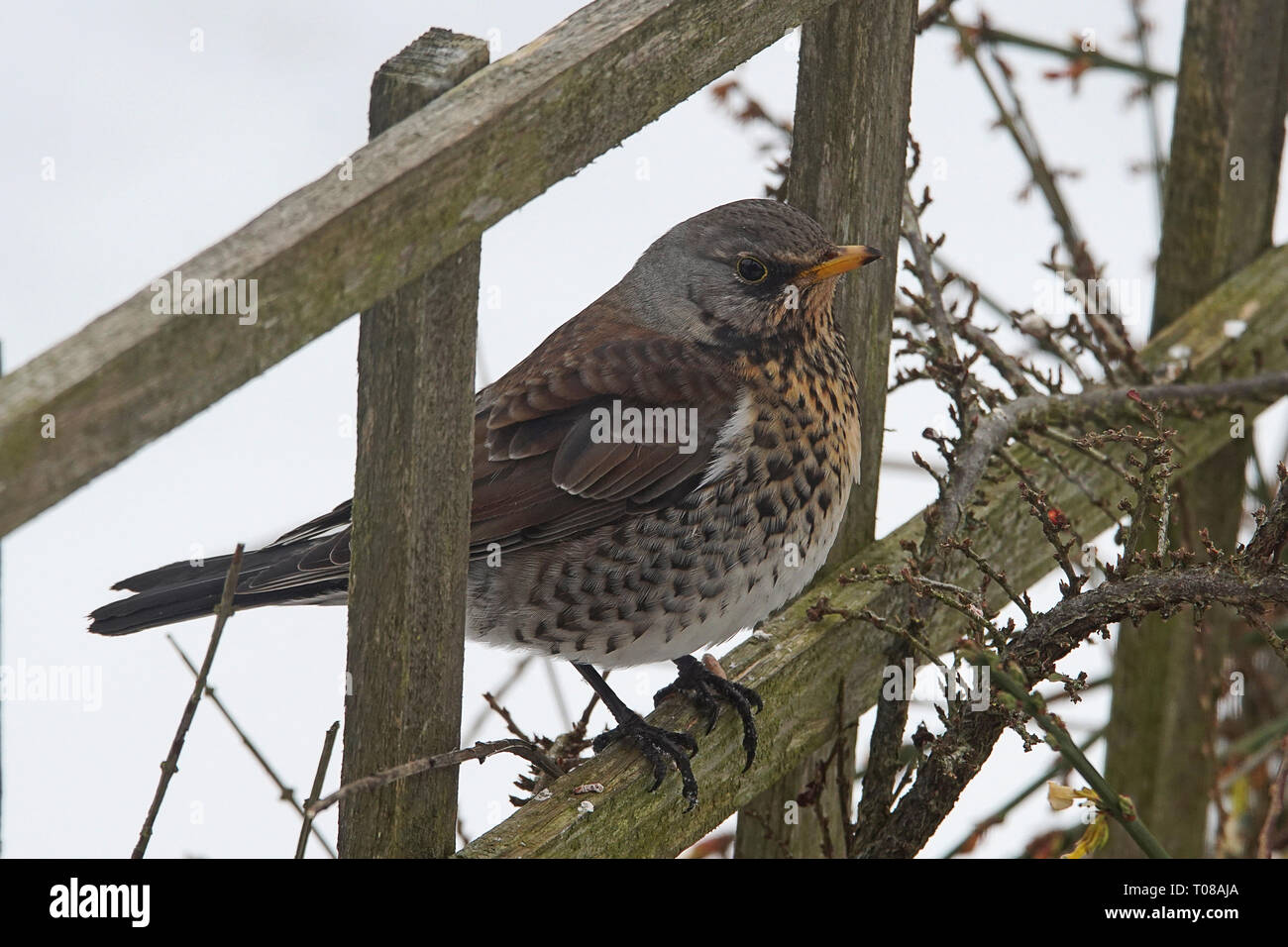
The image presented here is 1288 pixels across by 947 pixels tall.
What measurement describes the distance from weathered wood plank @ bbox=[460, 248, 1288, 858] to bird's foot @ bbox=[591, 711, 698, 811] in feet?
0.07

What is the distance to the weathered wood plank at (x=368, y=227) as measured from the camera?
3.96 ft

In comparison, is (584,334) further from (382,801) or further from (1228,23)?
(1228,23)

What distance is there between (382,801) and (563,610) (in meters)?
0.63

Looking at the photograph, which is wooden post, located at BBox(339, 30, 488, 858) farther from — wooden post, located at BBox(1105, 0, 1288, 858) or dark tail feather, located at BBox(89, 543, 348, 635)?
wooden post, located at BBox(1105, 0, 1288, 858)

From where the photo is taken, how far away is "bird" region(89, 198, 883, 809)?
2.40 m

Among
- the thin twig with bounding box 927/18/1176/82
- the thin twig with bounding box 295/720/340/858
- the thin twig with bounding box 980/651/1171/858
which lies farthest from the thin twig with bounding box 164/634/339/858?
the thin twig with bounding box 927/18/1176/82

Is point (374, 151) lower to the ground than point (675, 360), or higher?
lower

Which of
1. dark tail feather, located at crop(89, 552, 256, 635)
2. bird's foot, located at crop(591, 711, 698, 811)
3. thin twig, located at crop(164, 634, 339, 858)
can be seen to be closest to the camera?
thin twig, located at crop(164, 634, 339, 858)

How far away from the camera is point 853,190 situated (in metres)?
2.53

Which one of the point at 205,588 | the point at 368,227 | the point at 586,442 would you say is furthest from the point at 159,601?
the point at 368,227

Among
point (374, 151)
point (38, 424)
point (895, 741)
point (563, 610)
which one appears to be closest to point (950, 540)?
point (895, 741)

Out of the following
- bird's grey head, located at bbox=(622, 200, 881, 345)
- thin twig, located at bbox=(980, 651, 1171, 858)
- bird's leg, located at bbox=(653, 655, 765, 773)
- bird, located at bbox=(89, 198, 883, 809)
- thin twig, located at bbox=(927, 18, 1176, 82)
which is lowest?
thin twig, located at bbox=(980, 651, 1171, 858)

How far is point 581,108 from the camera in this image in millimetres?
1727
